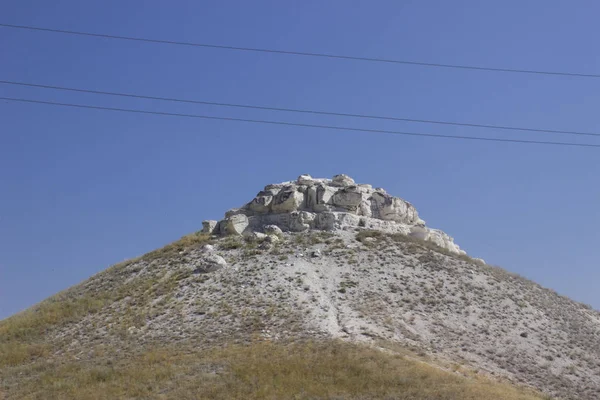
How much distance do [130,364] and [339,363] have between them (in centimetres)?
809

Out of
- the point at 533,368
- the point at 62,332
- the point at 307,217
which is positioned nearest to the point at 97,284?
the point at 62,332

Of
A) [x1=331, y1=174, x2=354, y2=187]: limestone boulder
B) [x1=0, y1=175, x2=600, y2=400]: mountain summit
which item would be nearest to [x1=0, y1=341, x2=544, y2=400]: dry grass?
[x1=0, y1=175, x2=600, y2=400]: mountain summit

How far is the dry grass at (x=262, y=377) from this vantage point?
21953 millimetres

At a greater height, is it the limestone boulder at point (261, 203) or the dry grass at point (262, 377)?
the limestone boulder at point (261, 203)

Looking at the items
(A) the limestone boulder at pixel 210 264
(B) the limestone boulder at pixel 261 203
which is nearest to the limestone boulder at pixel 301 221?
(B) the limestone boulder at pixel 261 203

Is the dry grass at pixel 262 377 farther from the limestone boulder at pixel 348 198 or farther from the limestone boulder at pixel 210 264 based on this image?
the limestone boulder at pixel 348 198

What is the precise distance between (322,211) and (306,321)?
1350 centimetres

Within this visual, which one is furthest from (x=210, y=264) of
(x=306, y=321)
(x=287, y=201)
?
(x=306, y=321)

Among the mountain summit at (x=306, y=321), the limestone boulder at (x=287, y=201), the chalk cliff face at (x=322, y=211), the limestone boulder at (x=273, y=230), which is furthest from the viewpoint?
the limestone boulder at (x=287, y=201)

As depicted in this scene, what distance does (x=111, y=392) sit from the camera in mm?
22953

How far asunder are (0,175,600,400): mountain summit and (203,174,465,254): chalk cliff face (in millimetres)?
95

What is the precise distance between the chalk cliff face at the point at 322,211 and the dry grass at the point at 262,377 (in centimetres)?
1481

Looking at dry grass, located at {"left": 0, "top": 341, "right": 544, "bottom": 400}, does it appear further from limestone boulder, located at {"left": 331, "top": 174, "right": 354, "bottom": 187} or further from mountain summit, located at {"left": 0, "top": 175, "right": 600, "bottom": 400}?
limestone boulder, located at {"left": 331, "top": 174, "right": 354, "bottom": 187}

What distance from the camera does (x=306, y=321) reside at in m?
28.5
